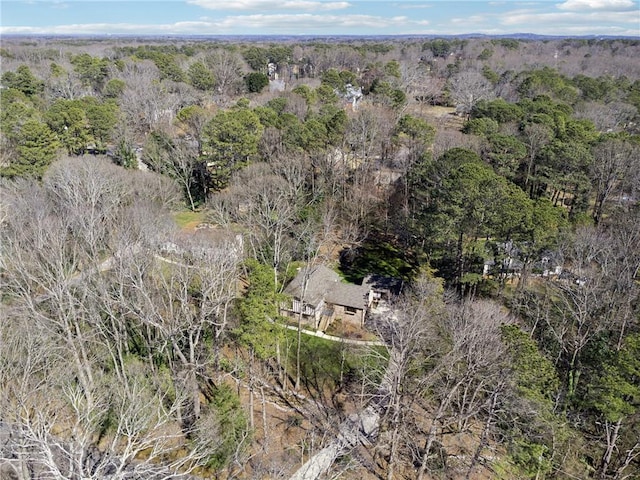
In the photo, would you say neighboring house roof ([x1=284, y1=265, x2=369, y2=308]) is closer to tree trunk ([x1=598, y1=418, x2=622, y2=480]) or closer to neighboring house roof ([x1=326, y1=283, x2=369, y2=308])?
neighboring house roof ([x1=326, y1=283, x2=369, y2=308])

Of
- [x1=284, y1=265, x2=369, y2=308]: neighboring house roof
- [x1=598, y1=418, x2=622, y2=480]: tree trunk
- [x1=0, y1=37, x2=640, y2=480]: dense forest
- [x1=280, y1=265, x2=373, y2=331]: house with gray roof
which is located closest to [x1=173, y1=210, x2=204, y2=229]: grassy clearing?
[x1=0, y1=37, x2=640, y2=480]: dense forest

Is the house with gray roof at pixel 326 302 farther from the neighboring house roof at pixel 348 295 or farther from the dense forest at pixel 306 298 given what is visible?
the dense forest at pixel 306 298

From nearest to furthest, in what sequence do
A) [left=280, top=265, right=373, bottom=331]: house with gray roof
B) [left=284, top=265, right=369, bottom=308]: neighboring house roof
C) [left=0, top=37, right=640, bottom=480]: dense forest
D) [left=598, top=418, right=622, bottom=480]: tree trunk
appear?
[left=598, top=418, right=622, bottom=480]: tree trunk < [left=0, top=37, right=640, bottom=480]: dense forest < [left=280, top=265, right=373, bottom=331]: house with gray roof < [left=284, top=265, right=369, bottom=308]: neighboring house roof

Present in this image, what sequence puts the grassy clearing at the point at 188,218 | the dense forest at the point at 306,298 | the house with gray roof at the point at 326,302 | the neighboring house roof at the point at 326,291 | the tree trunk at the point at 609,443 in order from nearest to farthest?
the tree trunk at the point at 609,443 → the dense forest at the point at 306,298 → the house with gray roof at the point at 326,302 → the neighboring house roof at the point at 326,291 → the grassy clearing at the point at 188,218

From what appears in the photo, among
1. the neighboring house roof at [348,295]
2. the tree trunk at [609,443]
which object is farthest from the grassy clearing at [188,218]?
the tree trunk at [609,443]

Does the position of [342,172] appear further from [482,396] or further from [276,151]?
[482,396]

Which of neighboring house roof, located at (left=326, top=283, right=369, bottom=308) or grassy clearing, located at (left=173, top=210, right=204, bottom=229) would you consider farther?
grassy clearing, located at (left=173, top=210, right=204, bottom=229)
